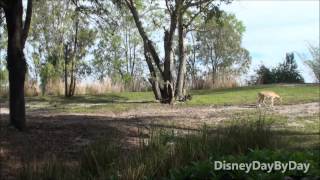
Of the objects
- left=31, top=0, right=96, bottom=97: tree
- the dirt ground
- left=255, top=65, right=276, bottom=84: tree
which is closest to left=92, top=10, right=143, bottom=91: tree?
left=31, top=0, right=96, bottom=97: tree

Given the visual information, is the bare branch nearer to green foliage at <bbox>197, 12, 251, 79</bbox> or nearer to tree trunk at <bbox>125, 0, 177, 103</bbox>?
tree trunk at <bbox>125, 0, 177, 103</bbox>

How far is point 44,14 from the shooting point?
31.7m

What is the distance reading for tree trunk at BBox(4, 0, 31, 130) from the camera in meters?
11.7

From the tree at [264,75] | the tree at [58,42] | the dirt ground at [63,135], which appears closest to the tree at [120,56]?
the tree at [58,42]

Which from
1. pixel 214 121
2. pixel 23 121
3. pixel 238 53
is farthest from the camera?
pixel 238 53

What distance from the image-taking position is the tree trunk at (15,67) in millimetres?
11719

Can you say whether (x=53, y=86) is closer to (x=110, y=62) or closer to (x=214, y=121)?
(x=110, y=62)

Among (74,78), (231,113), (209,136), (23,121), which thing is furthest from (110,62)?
(209,136)

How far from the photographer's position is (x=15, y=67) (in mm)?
11766

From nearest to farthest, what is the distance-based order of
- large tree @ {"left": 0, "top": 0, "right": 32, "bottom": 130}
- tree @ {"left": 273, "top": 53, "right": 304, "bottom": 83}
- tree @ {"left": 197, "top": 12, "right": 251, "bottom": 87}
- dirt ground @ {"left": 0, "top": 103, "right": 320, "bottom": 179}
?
dirt ground @ {"left": 0, "top": 103, "right": 320, "bottom": 179}
large tree @ {"left": 0, "top": 0, "right": 32, "bottom": 130}
tree @ {"left": 273, "top": 53, "right": 304, "bottom": 83}
tree @ {"left": 197, "top": 12, "right": 251, "bottom": 87}

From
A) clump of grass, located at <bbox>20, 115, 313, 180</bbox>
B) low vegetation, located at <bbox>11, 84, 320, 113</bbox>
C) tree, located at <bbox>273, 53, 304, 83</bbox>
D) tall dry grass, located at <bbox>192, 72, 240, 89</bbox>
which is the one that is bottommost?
clump of grass, located at <bbox>20, 115, 313, 180</bbox>

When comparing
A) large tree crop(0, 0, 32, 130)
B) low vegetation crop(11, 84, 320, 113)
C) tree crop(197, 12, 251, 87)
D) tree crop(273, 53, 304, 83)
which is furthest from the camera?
tree crop(197, 12, 251, 87)

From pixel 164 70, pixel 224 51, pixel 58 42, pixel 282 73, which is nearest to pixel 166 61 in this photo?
pixel 164 70

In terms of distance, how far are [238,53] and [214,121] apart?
27062 millimetres
